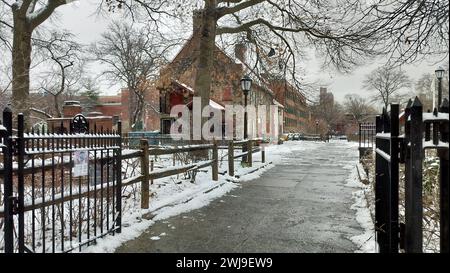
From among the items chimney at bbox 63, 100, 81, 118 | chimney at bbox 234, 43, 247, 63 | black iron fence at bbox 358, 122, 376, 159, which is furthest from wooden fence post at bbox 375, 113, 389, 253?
chimney at bbox 63, 100, 81, 118

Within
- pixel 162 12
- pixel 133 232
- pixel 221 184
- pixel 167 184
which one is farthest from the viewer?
pixel 162 12

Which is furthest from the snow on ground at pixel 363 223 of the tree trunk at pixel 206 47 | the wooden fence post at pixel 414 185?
the tree trunk at pixel 206 47

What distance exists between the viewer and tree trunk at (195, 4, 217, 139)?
14.7 m

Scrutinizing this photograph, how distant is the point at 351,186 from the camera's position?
32.0ft

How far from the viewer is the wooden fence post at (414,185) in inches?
105

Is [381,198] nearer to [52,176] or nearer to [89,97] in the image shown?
[52,176]

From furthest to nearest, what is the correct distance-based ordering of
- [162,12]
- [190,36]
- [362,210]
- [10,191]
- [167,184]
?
[190,36]
[162,12]
[167,184]
[362,210]
[10,191]

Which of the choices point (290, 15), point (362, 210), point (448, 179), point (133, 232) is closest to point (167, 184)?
point (133, 232)

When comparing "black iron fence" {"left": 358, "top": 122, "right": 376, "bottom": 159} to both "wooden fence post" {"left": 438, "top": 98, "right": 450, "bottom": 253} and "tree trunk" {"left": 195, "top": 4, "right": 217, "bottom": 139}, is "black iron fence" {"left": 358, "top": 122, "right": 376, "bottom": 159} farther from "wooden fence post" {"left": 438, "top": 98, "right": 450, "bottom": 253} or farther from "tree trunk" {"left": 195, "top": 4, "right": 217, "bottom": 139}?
"wooden fence post" {"left": 438, "top": 98, "right": 450, "bottom": 253}

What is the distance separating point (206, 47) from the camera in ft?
49.1

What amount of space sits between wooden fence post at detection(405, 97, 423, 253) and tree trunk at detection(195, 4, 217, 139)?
39.3 ft

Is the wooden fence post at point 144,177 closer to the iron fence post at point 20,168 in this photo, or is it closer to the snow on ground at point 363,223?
the iron fence post at point 20,168
